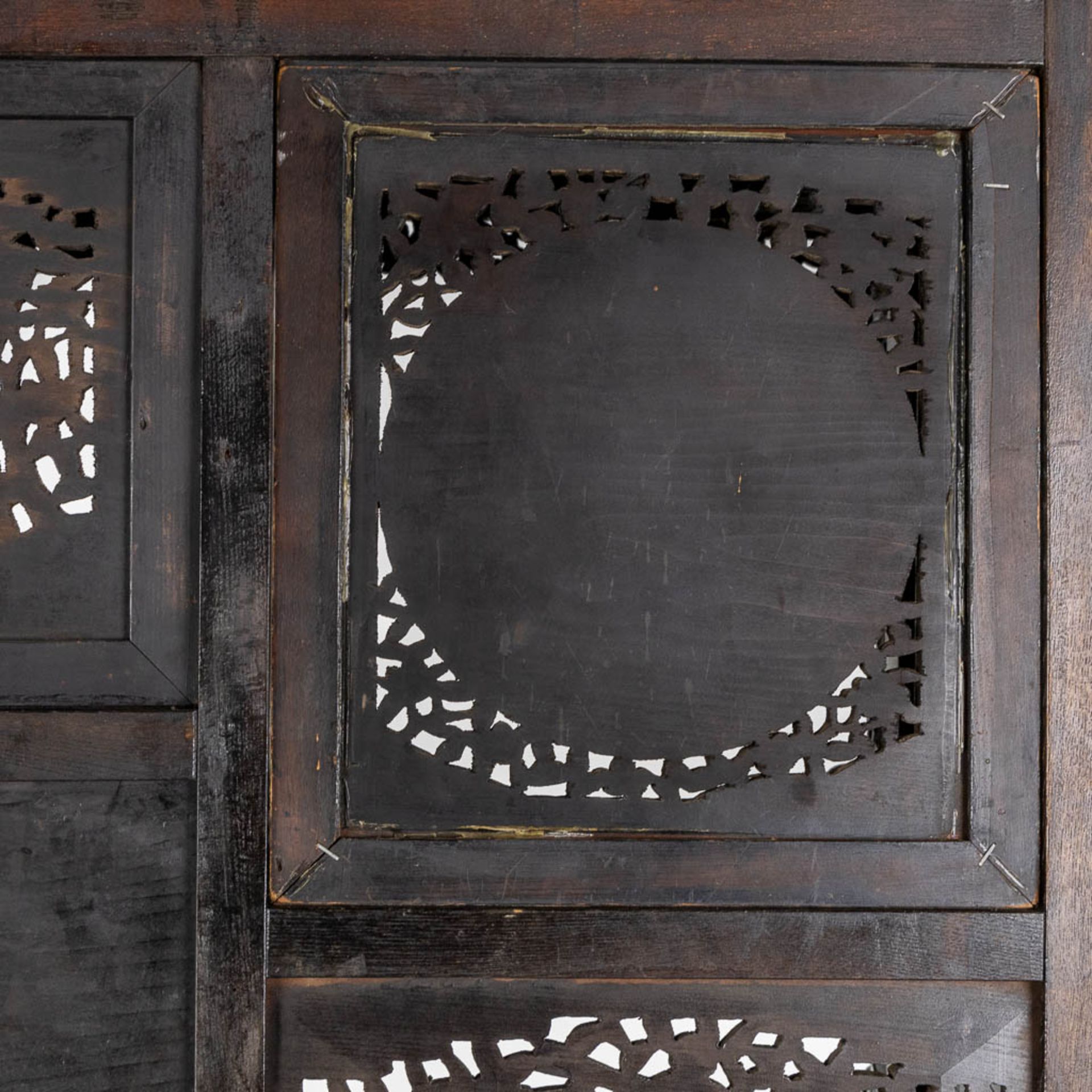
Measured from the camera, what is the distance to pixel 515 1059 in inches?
33.3

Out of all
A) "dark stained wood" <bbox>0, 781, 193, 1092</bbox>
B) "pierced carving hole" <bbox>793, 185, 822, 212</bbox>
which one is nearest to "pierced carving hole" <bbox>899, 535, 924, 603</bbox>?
"pierced carving hole" <bbox>793, 185, 822, 212</bbox>

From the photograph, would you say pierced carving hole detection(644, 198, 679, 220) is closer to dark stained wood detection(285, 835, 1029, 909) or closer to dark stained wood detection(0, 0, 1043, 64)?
dark stained wood detection(0, 0, 1043, 64)

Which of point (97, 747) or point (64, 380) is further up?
point (64, 380)

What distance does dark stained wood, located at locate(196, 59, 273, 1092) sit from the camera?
83 centimetres

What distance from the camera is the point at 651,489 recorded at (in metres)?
0.85

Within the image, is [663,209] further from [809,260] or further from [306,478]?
[306,478]

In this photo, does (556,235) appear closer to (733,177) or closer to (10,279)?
(733,177)

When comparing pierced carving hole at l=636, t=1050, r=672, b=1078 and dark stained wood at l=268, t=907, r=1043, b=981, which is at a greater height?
dark stained wood at l=268, t=907, r=1043, b=981

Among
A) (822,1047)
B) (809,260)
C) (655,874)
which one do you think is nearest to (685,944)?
(655,874)

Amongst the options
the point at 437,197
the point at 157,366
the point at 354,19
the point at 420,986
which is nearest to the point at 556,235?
the point at 437,197

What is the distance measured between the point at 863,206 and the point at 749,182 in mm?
109

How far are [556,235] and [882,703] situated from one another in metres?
0.53

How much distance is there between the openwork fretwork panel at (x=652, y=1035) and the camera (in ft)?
2.75

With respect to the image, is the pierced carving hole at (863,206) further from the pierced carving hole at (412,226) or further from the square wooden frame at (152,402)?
the square wooden frame at (152,402)
